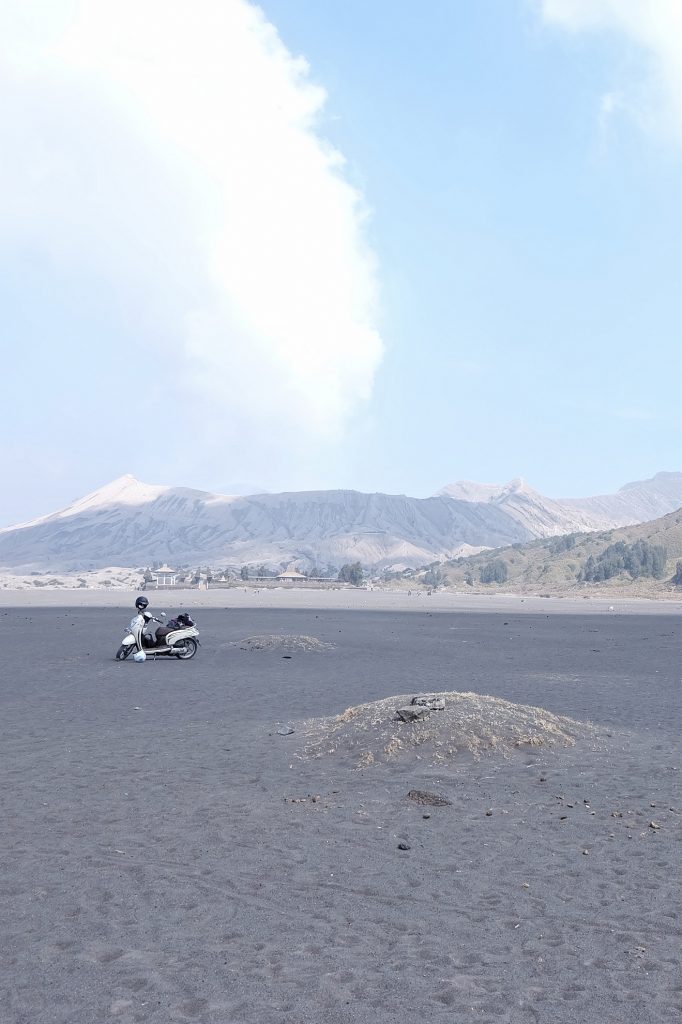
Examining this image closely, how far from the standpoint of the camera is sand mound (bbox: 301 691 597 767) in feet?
44.6

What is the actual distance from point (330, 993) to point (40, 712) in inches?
540

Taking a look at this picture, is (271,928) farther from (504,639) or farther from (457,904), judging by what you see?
(504,639)

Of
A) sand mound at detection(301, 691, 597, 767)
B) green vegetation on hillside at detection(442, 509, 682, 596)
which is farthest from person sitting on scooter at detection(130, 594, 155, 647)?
green vegetation on hillside at detection(442, 509, 682, 596)

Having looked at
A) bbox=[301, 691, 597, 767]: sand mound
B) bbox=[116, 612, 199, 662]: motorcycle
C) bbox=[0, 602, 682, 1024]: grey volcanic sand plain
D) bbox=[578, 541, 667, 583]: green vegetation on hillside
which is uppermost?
bbox=[578, 541, 667, 583]: green vegetation on hillside

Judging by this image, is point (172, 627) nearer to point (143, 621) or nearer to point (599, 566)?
point (143, 621)

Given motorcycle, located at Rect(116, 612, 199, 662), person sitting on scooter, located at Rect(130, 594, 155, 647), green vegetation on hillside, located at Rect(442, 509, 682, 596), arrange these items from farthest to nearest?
green vegetation on hillside, located at Rect(442, 509, 682, 596)
motorcycle, located at Rect(116, 612, 199, 662)
person sitting on scooter, located at Rect(130, 594, 155, 647)

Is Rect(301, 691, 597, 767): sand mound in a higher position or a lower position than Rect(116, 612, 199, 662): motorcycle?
lower

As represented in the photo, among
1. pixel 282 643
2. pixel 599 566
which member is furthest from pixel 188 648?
pixel 599 566

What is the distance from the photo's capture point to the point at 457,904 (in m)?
7.50

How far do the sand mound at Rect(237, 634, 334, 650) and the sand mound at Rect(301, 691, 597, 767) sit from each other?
59.8ft

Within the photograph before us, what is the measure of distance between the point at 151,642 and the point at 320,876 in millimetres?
22526

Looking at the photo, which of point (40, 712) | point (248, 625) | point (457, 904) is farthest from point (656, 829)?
point (248, 625)

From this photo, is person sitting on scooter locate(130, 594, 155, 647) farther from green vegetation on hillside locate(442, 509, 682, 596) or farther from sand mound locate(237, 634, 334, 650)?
green vegetation on hillside locate(442, 509, 682, 596)

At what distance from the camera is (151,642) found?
2980 centimetres
